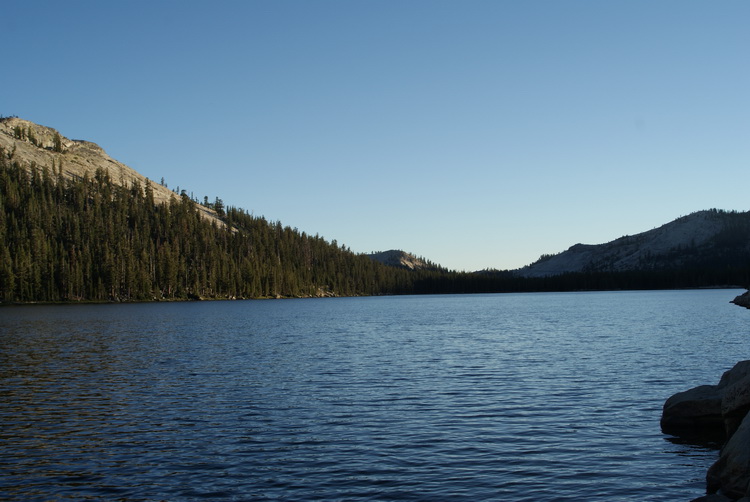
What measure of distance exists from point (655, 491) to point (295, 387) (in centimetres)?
2461

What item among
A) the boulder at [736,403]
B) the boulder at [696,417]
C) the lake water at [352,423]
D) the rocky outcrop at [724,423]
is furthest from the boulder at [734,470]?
the boulder at [696,417]

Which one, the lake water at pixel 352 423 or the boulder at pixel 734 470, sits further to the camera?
the lake water at pixel 352 423

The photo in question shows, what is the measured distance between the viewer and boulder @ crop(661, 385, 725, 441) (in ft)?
87.4

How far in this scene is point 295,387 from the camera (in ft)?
130

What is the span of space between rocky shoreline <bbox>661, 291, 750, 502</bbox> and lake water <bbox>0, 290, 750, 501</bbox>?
114 centimetres

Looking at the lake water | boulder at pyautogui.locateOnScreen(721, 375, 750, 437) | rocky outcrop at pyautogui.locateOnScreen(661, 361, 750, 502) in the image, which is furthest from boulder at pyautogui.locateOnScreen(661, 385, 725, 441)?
boulder at pyautogui.locateOnScreen(721, 375, 750, 437)

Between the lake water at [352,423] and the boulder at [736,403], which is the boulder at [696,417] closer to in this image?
the lake water at [352,423]

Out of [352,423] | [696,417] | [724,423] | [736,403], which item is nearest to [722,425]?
[696,417]

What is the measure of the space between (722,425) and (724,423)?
246cm

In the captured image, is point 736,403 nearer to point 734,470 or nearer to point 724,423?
point 724,423

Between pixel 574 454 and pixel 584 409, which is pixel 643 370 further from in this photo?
pixel 574 454

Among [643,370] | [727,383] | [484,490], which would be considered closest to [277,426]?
[484,490]

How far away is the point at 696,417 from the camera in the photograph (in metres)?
26.9

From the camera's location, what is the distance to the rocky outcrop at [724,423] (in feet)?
58.1
